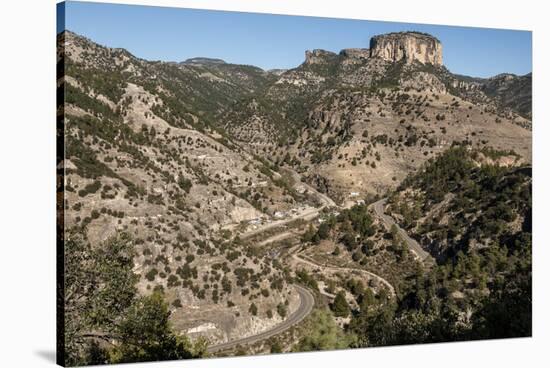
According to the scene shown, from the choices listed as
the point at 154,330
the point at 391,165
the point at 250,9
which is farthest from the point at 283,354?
the point at 391,165

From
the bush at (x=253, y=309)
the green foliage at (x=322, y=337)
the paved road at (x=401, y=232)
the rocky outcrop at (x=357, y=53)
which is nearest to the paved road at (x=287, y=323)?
the green foliage at (x=322, y=337)

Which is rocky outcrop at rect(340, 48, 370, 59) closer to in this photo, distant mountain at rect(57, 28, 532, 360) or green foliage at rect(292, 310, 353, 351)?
distant mountain at rect(57, 28, 532, 360)

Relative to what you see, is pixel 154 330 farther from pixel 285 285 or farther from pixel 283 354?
pixel 285 285

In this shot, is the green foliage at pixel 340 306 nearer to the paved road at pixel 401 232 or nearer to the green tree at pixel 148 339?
the paved road at pixel 401 232

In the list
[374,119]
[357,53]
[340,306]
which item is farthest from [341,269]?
[357,53]

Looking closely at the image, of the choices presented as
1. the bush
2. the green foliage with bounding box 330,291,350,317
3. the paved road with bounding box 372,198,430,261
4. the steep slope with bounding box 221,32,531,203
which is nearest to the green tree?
the bush

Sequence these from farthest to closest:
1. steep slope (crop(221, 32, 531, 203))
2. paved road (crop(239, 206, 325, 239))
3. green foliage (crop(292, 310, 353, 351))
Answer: steep slope (crop(221, 32, 531, 203)) < paved road (crop(239, 206, 325, 239)) < green foliage (crop(292, 310, 353, 351))
